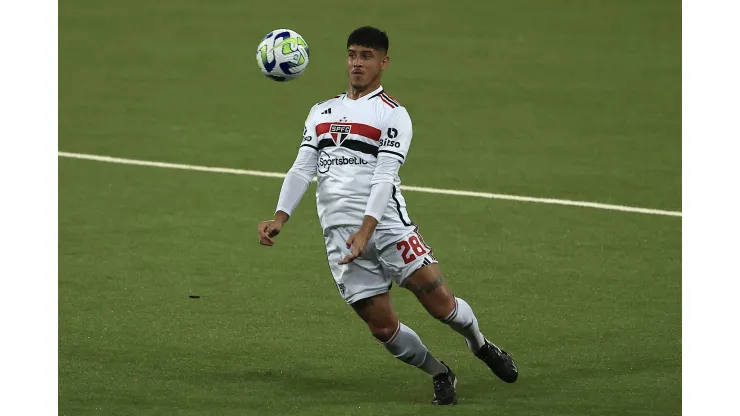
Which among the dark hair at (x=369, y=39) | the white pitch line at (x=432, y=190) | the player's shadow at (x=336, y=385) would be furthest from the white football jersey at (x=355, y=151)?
the white pitch line at (x=432, y=190)

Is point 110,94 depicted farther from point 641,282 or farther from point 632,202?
point 641,282

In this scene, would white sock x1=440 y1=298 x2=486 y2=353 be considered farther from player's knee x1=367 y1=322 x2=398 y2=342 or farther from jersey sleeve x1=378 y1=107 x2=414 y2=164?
jersey sleeve x1=378 y1=107 x2=414 y2=164

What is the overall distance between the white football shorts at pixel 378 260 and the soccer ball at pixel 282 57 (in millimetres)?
1010

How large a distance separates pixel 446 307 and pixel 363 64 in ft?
4.68

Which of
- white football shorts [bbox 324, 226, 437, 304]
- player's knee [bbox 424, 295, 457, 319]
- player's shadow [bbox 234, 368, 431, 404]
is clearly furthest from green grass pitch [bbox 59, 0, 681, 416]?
white football shorts [bbox 324, 226, 437, 304]

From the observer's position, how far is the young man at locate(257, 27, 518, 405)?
7723mm

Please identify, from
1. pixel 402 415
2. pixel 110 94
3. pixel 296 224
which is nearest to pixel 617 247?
pixel 296 224

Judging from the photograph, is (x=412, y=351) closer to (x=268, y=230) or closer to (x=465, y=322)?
(x=465, y=322)

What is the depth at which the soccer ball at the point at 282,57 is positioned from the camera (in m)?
8.13

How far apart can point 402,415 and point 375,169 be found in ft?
4.44

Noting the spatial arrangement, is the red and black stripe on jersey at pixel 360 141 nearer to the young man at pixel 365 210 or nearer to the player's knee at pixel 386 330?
the young man at pixel 365 210

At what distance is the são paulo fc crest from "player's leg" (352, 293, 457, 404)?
0.89 metres

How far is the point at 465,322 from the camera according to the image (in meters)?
7.88

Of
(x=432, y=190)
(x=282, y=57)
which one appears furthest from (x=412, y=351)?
(x=432, y=190)
